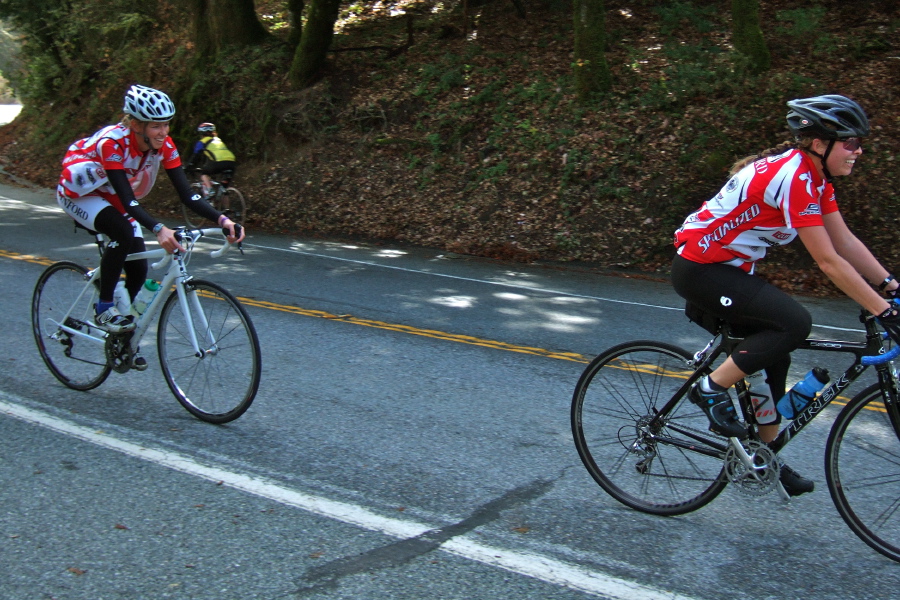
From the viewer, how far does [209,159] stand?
15.3 m

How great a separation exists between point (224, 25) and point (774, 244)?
20.0 metres

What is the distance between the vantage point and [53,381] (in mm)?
6238

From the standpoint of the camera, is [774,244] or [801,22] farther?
[801,22]

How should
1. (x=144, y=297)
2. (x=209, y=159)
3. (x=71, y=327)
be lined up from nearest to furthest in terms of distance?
(x=144, y=297) < (x=71, y=327) < (x=209, y=159)

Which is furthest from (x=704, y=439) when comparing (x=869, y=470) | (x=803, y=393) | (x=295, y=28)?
(x=295, y=28)

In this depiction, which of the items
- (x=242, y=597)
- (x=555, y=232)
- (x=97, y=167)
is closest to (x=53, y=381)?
(x=97, y=167)

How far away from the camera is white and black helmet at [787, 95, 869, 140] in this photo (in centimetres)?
352

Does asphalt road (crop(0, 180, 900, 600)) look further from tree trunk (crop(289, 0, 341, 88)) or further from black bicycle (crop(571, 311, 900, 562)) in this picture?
tree trunk (crop(289, 0, 341, 88))

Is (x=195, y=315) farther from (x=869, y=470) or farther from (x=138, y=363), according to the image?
(x=869, y=470)

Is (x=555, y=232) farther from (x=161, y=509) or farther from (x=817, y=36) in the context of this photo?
(x=161, y=509)

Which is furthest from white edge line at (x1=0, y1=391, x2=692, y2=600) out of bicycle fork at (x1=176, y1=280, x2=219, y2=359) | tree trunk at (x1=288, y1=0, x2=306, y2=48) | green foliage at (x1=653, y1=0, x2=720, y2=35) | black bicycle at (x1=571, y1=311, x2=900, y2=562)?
tree trunk at (x1=288, y1=0, x2=306, y2=48)

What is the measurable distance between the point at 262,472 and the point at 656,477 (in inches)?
83.3

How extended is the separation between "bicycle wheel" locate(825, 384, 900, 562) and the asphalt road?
138 millimetres

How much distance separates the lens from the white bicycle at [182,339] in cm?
529
